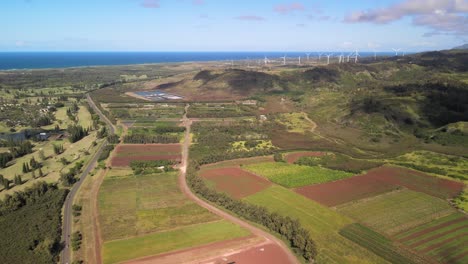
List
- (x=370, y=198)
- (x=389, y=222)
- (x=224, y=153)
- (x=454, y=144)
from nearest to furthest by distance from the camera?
1. (x=389, y=222)
2. (x=370, y=198)
3. (x=224, y=153)
4. (x=454, y=144)

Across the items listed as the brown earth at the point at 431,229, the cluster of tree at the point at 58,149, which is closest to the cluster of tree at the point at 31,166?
the cluster of tree at the point at 58,149

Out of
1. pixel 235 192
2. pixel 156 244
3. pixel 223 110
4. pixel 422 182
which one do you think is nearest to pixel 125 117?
pixel 223 110

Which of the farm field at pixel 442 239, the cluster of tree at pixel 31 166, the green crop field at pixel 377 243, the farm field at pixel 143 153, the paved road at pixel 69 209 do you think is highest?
the cluster of tree at pixel 31 166

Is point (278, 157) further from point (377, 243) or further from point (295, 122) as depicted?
point (295, 122)

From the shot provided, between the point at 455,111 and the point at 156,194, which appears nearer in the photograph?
the point at 156,194

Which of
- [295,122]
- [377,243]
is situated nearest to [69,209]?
[377,243]

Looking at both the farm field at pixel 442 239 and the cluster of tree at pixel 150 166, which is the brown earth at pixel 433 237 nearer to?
the farm field at pixel 442 239

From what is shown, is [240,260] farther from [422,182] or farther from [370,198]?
[422,182]
